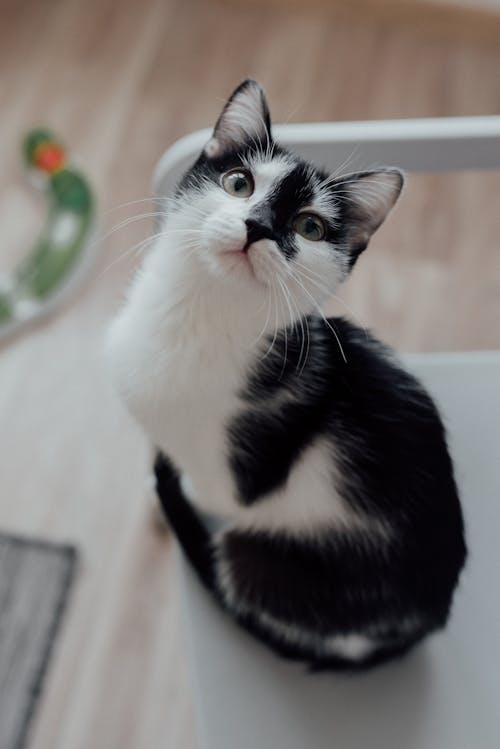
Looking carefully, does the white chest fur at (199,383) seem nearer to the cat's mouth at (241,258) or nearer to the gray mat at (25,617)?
the cat's mouth at (241,258)

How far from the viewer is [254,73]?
6.55 ft

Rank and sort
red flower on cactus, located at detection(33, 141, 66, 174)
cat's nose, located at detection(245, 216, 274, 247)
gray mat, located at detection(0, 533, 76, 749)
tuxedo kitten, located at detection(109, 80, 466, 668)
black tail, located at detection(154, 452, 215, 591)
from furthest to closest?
red flower on cactus, located at detection(33, 141, 66, 174)
gray mat, located at detection(0, 533, 76, 749)
black tail, located at detection(154, 452, 215, 591)
tuxedo kitten, located at detection(109, 80, 466, 668)
cat's nose, located at detection(245, 216, 274, 247)

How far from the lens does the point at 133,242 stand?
174 centimetres

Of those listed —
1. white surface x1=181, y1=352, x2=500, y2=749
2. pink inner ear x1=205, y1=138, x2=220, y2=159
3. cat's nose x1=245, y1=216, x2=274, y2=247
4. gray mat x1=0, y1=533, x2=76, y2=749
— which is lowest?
gray mat x1=0, y1=533, x2=76, y2=749

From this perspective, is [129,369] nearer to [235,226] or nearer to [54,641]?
[235,226]

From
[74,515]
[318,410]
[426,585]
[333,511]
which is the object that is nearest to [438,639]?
[426,585]

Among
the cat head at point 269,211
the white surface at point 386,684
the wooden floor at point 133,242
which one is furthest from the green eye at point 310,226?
the wooden floor at point 133,242

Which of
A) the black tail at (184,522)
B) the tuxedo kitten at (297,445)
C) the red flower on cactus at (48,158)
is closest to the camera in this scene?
the tuxedo kitten at (297,445)

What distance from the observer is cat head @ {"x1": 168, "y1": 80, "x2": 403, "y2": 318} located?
0.66m

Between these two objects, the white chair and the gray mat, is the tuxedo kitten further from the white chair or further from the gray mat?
the gray mat

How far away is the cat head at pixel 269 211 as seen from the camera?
0.66 metres

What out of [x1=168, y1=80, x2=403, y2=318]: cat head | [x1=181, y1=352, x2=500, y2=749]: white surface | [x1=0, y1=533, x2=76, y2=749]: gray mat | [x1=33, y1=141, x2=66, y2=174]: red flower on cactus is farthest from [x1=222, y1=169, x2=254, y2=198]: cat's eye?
[x1=33, y1=141, x2=66, y2=174]: red flower on cactus

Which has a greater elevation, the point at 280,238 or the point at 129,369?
Answer: the point at 280,238

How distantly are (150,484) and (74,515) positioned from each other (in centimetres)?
18
